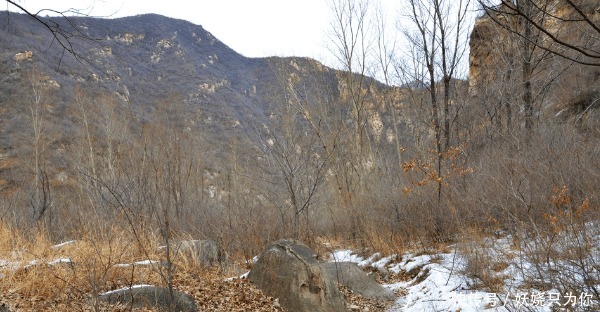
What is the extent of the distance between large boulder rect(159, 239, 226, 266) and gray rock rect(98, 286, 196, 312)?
137 cm

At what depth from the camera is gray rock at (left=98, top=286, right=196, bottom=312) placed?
15.5ft

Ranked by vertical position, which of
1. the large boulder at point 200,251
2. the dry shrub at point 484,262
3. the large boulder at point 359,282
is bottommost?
the large boulder at point 359,282

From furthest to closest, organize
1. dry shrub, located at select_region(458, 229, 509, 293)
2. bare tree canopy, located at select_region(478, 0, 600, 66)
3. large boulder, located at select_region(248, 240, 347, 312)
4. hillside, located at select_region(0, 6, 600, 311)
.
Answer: large boulder, located at select_region(248, 240, 347, 312) → dry shrub, located at select_region(458, 229, 509, 293) → hillside, located at select_region(0, 6, 600, 311) → bare tree canopy, located at select_region(478, 0, 600, 66)

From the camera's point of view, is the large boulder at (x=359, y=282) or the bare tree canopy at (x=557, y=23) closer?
the bare tree canopy at (x=557, y=23)

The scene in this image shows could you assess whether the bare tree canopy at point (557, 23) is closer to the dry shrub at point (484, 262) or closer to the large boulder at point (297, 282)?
the dry shrub at point (484, 262)

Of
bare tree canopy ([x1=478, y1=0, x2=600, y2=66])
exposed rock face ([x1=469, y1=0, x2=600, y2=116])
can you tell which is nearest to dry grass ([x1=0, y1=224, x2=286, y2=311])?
bare tree canopy ([x1=478, y1=0, x2=600, y2=66])

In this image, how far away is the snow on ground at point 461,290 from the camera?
3.74 m

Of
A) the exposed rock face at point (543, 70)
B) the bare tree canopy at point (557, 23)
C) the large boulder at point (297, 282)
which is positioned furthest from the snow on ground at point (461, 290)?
the exposed rock face at point (543, 70)

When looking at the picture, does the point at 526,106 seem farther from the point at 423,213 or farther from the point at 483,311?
the point at 483,311

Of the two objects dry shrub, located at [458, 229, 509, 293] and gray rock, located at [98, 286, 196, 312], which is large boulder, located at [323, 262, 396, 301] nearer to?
dry shrub, located at [458, 229, 509, 293]

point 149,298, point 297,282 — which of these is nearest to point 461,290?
point 297,282

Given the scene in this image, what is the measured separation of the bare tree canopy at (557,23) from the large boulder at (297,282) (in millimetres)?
3873

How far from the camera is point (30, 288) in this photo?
15.8ft

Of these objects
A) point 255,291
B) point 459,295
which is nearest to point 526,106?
point 459,295
